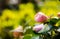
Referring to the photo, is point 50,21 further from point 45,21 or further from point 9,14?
point 9,14

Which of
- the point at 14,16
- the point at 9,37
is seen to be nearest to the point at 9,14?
the point at 14,16

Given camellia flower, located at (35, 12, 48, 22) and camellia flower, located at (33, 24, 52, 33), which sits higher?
camellia flower, located at (35, 12, 48, 22)

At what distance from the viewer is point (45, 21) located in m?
0.79

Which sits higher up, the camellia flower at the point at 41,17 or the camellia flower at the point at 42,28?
the camellia flower at the point at 41,17

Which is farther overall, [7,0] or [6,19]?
[7,0]

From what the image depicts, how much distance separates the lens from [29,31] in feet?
2.68

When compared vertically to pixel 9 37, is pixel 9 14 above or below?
above

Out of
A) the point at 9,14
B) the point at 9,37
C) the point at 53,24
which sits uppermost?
the point at 53,24

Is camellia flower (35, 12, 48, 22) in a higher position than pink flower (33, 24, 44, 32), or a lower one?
higher

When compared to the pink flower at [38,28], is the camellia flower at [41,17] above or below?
above

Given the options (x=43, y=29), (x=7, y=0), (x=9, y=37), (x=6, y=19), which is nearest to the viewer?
(x=43, y=29)

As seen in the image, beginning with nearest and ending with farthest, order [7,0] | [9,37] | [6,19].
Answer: [9,37] < [6,19] < [7,0]

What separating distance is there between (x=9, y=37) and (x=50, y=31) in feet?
1.99

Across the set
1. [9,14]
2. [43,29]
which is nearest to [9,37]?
[9,14]
